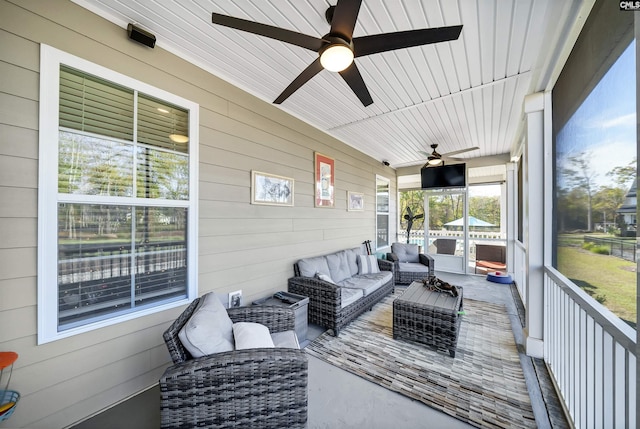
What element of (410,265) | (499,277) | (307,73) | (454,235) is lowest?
(499,277)

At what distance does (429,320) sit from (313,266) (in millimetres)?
1641

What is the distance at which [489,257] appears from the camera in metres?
6.20

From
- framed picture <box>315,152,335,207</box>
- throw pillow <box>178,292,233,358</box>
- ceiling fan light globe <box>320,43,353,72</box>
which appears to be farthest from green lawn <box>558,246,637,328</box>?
framed picture <box>315,152,335,207</box>

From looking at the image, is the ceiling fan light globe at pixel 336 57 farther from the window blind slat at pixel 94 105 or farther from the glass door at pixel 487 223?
the glass door at pixel 487 223

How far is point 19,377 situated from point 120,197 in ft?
4.17

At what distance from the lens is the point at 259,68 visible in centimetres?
243

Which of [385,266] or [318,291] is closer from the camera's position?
[318,291]

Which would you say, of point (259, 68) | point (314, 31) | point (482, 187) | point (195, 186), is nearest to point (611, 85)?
point (314, 31)

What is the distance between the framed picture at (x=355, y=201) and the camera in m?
4.92

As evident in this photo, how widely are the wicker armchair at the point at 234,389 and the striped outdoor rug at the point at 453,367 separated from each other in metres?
1.00

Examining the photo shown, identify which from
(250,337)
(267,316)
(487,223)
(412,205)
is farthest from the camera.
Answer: (412,205)

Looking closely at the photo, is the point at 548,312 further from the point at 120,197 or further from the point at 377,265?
the point at 120,197

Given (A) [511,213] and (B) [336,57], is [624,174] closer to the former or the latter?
(B) [336,57]

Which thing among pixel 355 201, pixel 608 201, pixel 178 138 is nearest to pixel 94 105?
pixel 178 138
